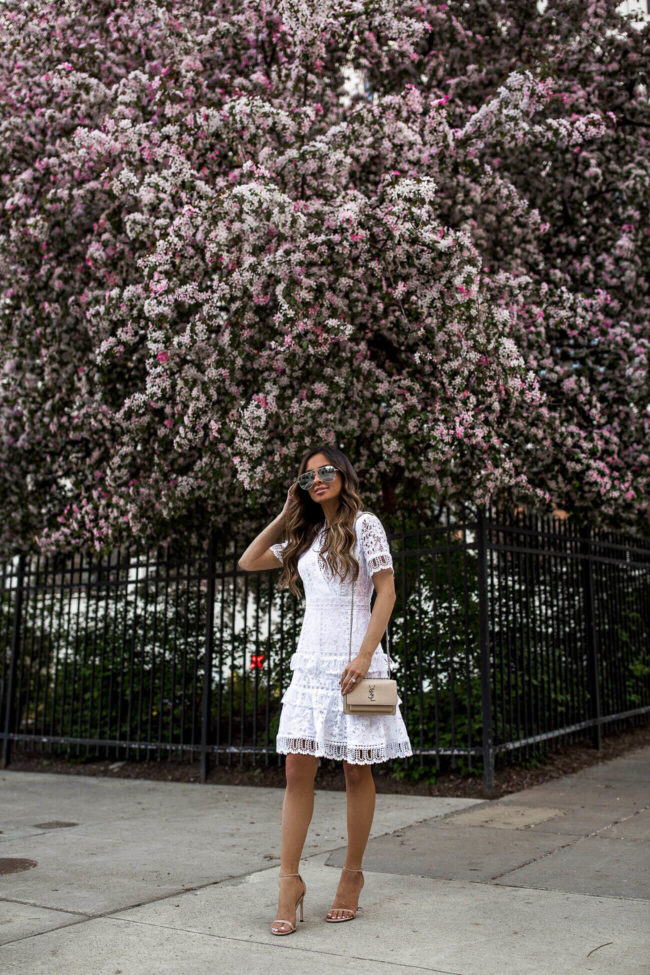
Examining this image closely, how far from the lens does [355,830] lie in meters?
3.96

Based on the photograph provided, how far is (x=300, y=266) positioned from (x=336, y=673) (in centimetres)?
420

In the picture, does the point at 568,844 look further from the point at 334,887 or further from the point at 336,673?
the point at 336,673

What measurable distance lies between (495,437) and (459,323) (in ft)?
3.20

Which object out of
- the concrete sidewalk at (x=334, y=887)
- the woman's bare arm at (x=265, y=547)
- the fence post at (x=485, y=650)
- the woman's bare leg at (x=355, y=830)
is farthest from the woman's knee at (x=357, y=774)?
the fence post at (x=485, y=650)

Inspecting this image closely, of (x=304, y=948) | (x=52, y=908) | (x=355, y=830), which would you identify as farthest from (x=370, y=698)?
(x=52, y=908)

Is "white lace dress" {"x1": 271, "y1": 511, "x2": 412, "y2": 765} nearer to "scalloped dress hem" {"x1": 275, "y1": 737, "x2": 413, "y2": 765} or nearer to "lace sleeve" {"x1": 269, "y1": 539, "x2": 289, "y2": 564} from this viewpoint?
"scalloped dress hem" {"x1": 275, "y1": 737, "x2": 413, "y2": 765}

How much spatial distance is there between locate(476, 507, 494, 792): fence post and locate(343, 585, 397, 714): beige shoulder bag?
125 inches

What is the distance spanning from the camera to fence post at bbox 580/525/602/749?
865cm

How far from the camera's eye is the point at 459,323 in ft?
24.0

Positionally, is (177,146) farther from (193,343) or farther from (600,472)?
(600,472)

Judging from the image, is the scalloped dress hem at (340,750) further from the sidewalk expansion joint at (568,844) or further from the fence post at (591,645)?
the fence post at (591,645)

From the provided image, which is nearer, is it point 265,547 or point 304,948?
point 304,948

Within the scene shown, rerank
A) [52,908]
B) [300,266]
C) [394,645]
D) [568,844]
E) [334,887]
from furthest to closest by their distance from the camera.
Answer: [394,645]
[300,266]
[568,844]
[334,887]
[52,908]

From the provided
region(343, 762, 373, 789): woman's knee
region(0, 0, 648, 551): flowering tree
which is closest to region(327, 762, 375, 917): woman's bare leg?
region(343, 762, 373, 789): woman's knee
